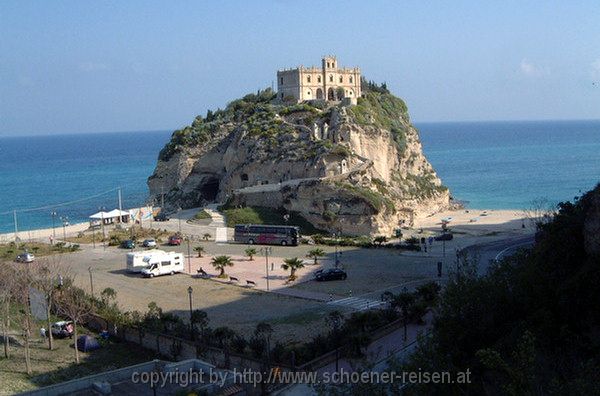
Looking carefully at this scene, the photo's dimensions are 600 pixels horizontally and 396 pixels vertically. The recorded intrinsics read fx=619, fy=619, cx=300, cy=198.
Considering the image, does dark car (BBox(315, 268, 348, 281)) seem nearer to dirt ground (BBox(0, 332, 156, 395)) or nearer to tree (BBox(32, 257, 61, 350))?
dirt ground (BBox(0, 332, 156, 395))

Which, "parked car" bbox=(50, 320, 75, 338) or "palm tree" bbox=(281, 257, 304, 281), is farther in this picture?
"palm tree" bbox=(281, 257, 304, 281)

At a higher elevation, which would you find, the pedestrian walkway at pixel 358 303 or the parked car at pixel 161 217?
the parked car at pixel 161 217

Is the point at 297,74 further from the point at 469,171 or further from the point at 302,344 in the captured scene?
the point at 469,171

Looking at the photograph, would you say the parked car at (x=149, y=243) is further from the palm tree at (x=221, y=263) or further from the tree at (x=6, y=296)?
the tree at (x=6, y=296)

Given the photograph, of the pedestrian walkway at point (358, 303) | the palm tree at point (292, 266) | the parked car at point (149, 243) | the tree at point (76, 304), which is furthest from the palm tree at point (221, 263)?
the parked car at point (149, 243)

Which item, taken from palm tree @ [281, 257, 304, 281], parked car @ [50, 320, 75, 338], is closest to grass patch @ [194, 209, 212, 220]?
palm tree @ [281, 257, 304, 281]
